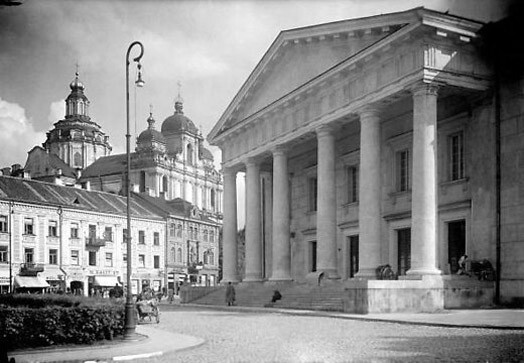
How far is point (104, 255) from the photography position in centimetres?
7381

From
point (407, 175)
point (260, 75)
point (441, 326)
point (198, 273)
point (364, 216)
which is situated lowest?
point (198, 273)

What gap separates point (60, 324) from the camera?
16328 millimetres

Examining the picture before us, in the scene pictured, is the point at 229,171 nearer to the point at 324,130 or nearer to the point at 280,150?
the point at 280,150

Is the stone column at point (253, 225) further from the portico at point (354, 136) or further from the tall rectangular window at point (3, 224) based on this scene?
the tall rectangular window at point (3, 224)

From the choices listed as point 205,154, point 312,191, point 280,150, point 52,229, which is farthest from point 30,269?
point 205,154

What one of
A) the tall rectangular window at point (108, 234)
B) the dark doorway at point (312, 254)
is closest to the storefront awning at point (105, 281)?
the tall rectangular window at point (108, 234)

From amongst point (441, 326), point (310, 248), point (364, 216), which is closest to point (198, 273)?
point (310, 248)

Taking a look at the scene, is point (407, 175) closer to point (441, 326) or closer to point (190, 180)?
point (441, 326)

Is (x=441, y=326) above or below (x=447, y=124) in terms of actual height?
below

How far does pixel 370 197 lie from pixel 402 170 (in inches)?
255

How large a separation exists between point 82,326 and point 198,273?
261 ft

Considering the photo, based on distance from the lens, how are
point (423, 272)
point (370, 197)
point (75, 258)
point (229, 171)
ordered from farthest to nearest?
point (75, 258)
point (229, 171)
point (370, 197)
point (423, 272)

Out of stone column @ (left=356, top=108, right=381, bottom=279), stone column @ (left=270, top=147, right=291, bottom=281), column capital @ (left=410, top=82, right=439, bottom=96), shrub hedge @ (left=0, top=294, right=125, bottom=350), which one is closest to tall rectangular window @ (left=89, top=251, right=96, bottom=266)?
stone column @ (left=270, top=147, right=291, bottom=281)

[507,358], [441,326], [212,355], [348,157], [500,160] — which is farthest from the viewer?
[348,157]
